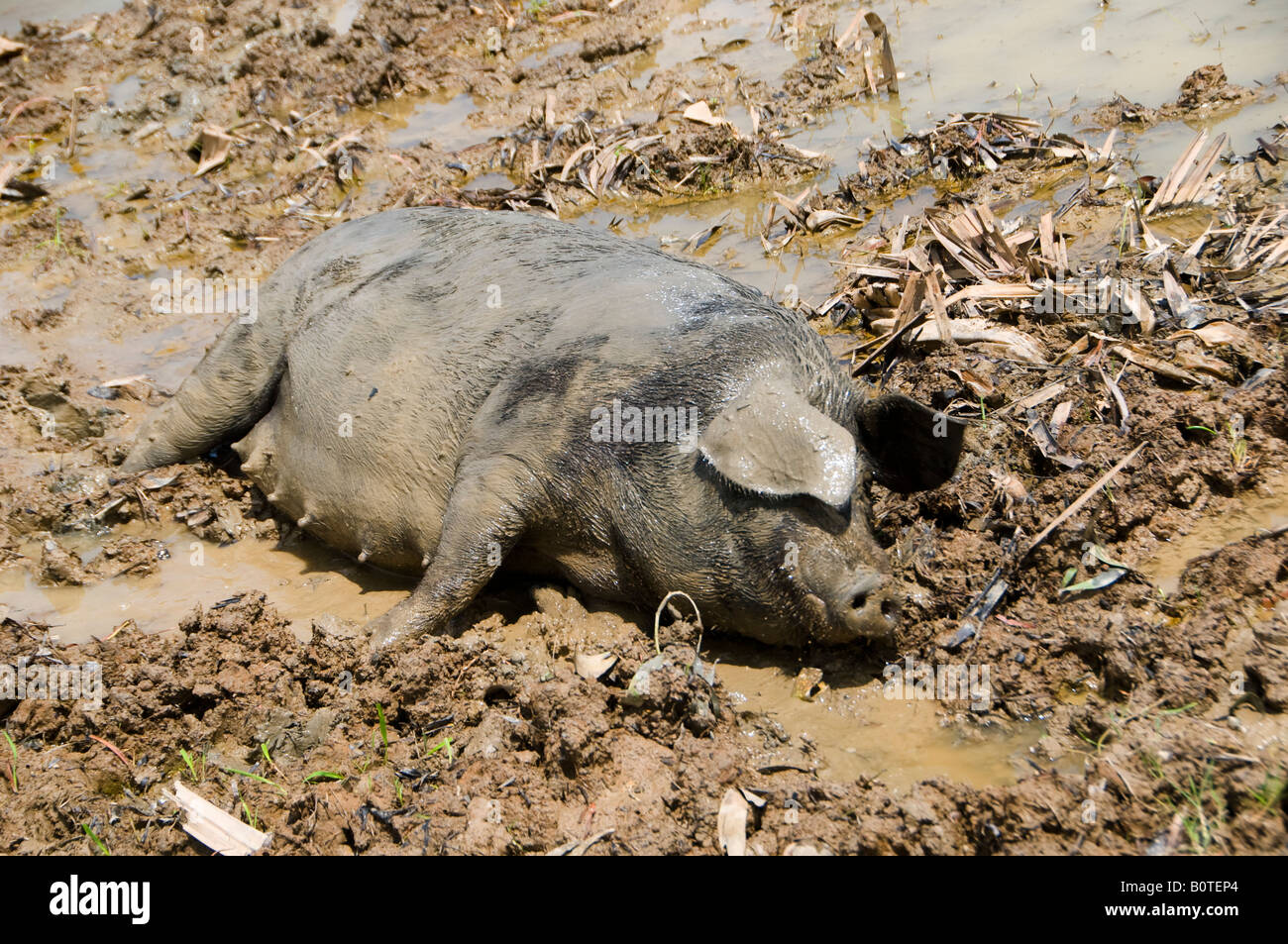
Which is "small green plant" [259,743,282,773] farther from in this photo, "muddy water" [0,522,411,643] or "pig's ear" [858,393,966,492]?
"pig's ear" [858,393,966,492]

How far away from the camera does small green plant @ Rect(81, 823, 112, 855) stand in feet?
10.7

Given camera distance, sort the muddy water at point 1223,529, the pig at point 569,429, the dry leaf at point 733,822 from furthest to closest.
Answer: the muddy water at point 1223,529 → the pig at point 569,429 → the dry leaf at point 733,822

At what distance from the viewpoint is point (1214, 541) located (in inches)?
150

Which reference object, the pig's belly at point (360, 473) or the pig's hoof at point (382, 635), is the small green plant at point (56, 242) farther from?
the pig's hoof at point (382, 635)

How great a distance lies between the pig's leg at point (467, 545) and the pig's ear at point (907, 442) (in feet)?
4.35

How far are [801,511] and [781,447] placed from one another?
9.2 inches

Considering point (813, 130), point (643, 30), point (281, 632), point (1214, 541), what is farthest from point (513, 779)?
point (643, 30)

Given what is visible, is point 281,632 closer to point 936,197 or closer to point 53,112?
point 936,197

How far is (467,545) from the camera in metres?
4.00

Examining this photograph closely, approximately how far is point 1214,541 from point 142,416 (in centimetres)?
577

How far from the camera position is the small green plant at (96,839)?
129 inches

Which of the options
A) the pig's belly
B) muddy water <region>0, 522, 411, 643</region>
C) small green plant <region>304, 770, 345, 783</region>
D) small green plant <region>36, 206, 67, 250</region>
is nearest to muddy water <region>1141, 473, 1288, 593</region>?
the pig's belly

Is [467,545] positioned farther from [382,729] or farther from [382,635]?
[382,729]

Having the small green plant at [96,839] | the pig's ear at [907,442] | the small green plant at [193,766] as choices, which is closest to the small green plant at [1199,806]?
the pig's ear at [907,442]
